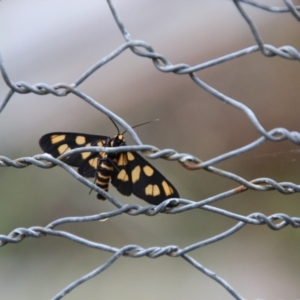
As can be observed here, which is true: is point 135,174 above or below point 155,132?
above

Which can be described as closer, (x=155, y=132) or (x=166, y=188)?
(x=166, y=188)

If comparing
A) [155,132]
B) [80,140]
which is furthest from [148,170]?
[155,132]

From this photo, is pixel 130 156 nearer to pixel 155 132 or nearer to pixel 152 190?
Result: pixel 152 190

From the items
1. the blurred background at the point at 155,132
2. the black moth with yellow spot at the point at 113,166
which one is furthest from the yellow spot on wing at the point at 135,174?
the blurred background at the point at 155,132

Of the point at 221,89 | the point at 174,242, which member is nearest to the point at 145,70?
the point at 221,89

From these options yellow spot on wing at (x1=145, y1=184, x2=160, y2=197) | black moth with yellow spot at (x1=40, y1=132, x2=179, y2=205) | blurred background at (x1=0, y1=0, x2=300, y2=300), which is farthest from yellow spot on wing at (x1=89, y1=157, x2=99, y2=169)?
blurred background at (x1=0, y1=0, x2=300, y2=300)

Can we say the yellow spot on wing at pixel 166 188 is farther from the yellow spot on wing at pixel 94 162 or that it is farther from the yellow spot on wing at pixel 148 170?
the yellow spot on wing at pixel 94 162

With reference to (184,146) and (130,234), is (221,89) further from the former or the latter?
(130,234)
